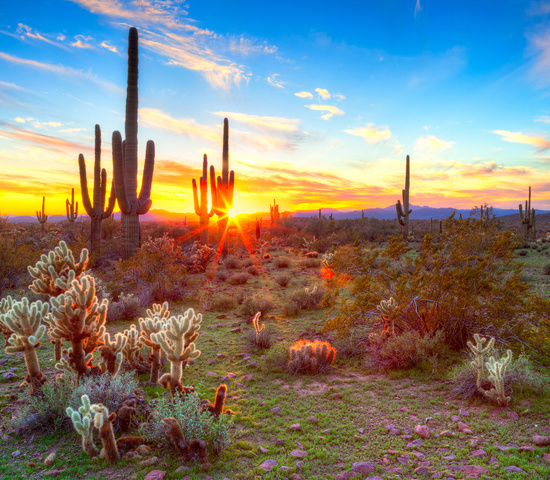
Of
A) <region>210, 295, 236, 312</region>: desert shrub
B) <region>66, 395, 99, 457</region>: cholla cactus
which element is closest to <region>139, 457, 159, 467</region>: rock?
<region>66, 395, 99, 457</region>: cholla cactus

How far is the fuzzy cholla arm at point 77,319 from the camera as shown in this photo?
14.6 ft

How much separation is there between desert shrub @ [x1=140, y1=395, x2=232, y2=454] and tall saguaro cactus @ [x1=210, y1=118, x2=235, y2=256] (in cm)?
1786

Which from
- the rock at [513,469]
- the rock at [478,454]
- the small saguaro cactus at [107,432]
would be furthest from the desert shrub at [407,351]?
the small saguaro cactus at [107,432]

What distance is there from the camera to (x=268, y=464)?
12.5 ft

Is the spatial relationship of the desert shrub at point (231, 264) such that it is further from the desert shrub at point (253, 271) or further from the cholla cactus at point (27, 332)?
the cholla cactus at point (27, 332)

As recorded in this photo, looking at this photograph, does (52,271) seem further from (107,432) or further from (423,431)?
(423,431)

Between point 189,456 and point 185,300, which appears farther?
point 185,300

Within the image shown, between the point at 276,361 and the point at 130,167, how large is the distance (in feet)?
31.9

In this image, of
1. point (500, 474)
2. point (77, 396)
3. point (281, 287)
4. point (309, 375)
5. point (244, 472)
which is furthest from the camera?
point (281, 287)

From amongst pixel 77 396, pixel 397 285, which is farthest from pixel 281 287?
pixel 77 396

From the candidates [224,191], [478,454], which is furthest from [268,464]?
[224,191]

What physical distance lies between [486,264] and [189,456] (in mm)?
6257

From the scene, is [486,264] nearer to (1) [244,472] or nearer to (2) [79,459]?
(1) [244,472]

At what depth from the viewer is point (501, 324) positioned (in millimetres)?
6438
